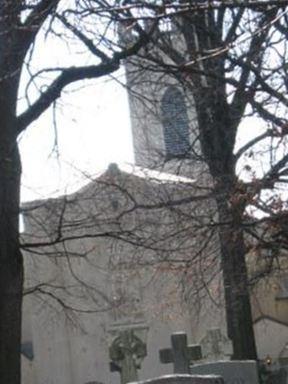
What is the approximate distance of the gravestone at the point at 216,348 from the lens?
16938 millimetres

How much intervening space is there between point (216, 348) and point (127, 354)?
169cm

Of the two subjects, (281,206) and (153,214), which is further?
(153,214)

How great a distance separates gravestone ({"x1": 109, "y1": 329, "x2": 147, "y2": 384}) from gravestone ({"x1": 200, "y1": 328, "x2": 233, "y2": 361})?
1218 millimetres

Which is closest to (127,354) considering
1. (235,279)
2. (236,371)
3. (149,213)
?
(149,213)

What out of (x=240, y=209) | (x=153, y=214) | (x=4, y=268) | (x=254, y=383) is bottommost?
(x=254, y=383)

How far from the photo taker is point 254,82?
1065 cm

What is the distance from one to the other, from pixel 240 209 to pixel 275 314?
19128 mm

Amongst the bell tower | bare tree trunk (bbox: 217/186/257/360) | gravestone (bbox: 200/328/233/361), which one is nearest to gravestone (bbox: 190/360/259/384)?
bare tree trunk (bbox: 217/186/257/360)

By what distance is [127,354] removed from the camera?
16.8 meters

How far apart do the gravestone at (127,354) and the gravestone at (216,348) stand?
1.22m

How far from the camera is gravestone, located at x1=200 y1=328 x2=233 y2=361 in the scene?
1694 centimetres

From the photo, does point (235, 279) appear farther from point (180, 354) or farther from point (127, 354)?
point (127, 354)

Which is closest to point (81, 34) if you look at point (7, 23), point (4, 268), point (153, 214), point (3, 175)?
point (7, 23)

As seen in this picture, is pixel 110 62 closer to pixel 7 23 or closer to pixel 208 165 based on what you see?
pixel 7 23
